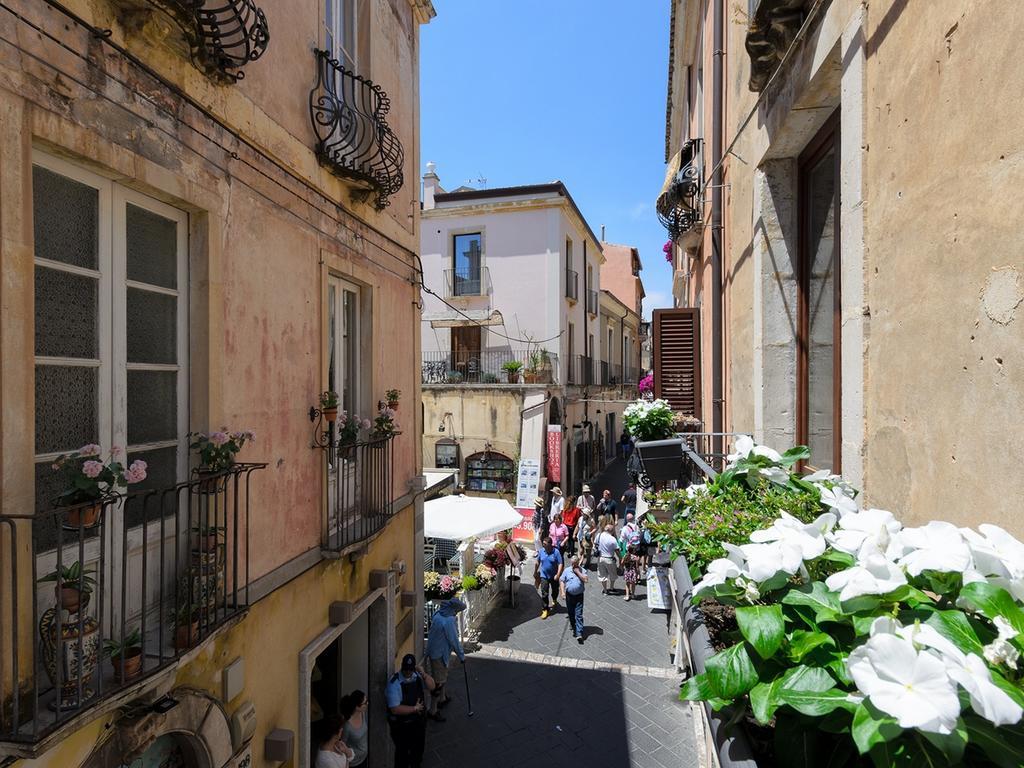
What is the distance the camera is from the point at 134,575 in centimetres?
338

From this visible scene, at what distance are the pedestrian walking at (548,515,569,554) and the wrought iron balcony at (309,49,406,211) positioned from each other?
29.5 ft

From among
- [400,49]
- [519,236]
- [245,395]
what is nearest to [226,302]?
[245,395]

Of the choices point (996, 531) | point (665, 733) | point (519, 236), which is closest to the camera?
point (996, 531)

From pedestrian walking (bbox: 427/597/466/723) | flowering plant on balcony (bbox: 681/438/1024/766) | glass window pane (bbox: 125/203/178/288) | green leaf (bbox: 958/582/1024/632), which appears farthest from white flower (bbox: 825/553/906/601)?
pedestrian walking (bbox: 427/597/466/723)

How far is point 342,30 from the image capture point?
6.49 metres

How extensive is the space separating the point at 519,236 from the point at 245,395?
58.5ft

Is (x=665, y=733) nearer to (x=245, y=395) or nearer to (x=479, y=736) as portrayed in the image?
(x=479, y=736)

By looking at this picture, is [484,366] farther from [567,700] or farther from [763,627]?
[763,627]

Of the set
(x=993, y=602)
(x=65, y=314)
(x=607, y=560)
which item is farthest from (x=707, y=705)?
(x=607, y=560)

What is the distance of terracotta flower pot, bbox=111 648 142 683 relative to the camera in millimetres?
2814

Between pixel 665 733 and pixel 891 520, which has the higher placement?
pixel 891 520

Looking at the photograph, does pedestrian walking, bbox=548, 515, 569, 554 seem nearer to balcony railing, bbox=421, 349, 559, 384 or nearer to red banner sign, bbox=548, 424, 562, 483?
red banner sign, bbox=548, 424, 562, 483

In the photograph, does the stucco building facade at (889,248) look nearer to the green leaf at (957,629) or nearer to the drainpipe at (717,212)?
the green leaf at (957,629)

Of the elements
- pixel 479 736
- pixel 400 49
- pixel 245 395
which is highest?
pixel 400 49
